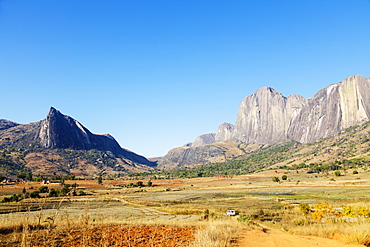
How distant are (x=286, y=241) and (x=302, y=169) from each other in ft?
539

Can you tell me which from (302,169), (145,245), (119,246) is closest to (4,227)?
(119,246)

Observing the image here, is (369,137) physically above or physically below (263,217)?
above

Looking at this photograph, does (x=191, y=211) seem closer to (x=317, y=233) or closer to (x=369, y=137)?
(x=317, y=233)

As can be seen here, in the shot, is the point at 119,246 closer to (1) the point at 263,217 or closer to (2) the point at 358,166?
(1) the point at 263,217

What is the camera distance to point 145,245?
1337 centimetres

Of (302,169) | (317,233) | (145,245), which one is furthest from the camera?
(302,169)

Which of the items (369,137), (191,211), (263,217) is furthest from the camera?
(369,137)

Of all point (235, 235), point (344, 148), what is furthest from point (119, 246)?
point (344, 148)

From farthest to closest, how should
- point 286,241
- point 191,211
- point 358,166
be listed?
point 358,166, point 191,211, point 286,241

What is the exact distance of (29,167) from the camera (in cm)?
18112

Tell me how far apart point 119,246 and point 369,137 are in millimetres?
209896

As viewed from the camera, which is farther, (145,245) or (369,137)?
(369,137)

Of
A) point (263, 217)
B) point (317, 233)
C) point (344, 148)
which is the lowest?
point (263, 217)

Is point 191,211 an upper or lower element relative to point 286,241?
lower
